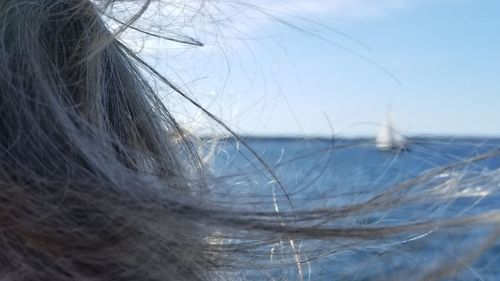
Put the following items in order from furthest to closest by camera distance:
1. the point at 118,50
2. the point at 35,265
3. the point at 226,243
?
the point at 118,50
the point at 226,243
the point at 35,265

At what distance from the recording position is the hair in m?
0.60

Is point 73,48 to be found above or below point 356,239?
above

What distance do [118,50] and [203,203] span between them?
24cm

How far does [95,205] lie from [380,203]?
0.77 feet

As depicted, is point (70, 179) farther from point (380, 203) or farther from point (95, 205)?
point (380, 203)

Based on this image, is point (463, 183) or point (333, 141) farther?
point (333, 141)

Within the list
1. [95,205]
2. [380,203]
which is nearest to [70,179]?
[95,205]

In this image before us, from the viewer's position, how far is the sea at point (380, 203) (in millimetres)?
586

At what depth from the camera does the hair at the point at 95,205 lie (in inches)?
23.5

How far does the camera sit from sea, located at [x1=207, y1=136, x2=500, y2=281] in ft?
1.92

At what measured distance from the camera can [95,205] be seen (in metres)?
0.61

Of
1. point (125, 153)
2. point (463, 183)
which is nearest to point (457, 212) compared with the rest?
point (463, 183)

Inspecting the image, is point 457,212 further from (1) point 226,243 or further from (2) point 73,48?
(2) point 73,48

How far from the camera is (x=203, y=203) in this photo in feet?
2.15
